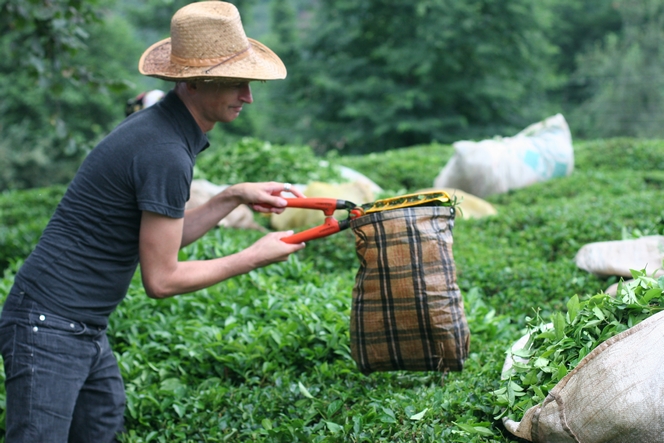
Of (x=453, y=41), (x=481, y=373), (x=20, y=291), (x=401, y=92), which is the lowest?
(x=481, y=373)

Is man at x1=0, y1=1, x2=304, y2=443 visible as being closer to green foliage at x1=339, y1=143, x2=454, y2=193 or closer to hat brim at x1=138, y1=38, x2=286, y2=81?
hat brim at x1=138, y1=38, x2=286, y2=81

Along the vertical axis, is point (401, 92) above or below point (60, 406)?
above

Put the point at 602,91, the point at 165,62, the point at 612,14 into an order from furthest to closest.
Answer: the point at 612,14, the point at 602,91, the point at 165,62

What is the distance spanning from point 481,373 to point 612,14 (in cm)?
3103

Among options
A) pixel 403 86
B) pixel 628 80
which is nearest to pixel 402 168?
pixel 403 86

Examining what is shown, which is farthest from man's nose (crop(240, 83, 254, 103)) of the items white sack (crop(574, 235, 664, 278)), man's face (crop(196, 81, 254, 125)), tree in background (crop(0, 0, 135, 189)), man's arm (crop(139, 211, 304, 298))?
tree in background (crop(0, 0, 135, 189))

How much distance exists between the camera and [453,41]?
71.3ft

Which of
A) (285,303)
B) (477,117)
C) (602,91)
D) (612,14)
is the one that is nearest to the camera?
(285,303)

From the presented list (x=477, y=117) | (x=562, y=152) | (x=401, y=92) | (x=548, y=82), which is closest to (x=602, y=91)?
(x=548, y=82)

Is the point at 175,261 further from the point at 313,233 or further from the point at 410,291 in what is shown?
the point at 410,291

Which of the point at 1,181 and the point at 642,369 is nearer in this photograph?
the point at 642,369

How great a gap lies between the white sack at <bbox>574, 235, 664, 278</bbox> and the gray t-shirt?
92.8 inches

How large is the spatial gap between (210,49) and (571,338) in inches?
64.7

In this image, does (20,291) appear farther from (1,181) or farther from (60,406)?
(1,181)
